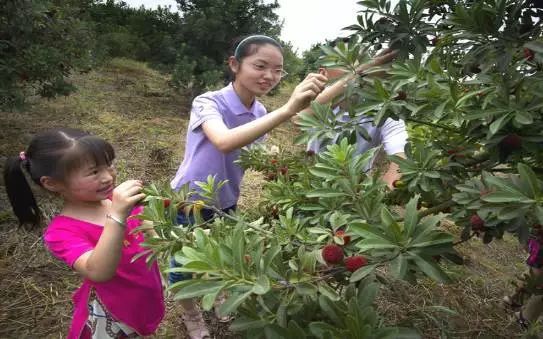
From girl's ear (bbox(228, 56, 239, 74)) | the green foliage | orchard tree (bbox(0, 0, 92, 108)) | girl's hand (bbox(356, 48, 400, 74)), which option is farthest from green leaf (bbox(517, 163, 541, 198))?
the green foliage

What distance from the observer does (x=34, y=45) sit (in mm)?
3484

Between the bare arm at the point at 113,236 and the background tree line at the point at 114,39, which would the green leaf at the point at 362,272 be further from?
the background tree line at the point at 114,39

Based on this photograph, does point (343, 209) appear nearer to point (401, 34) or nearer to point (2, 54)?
point (401, 34)

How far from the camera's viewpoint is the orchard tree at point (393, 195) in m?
0.70

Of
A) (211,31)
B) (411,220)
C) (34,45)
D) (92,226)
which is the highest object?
(211,31)

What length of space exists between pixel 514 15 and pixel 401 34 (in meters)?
0.25

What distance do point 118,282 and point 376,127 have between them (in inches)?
39.6

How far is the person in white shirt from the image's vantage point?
3.54 feet

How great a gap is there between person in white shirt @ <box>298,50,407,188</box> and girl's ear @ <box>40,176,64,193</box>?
808 millimetres

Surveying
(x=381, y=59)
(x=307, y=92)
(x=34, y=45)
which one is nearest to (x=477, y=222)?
(x=381, y=59)

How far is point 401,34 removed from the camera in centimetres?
102

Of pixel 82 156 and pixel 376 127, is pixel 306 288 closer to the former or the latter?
pixel 376 127

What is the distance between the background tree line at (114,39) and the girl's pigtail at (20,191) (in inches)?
89.4

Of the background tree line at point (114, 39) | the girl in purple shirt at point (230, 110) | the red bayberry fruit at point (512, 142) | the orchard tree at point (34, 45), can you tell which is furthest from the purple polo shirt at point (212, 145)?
the orchard tree at point (34, 45)
